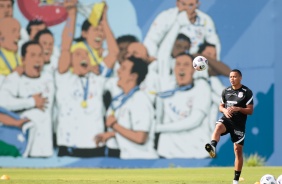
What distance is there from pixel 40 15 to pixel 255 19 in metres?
8.86

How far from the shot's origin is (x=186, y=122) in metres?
30.6

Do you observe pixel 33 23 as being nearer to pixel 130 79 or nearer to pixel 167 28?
pixel 130 79

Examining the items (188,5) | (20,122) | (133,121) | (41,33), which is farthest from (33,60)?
(188,5)

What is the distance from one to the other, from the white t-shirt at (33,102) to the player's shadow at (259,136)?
7.06 m

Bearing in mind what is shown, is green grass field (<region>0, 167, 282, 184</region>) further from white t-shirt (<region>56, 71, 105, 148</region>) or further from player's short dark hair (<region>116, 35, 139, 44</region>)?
player's short dark hair (<region>116, 35, 139, 44</region>)

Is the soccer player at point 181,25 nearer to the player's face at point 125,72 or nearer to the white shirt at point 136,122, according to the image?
the player's face at point 125,72

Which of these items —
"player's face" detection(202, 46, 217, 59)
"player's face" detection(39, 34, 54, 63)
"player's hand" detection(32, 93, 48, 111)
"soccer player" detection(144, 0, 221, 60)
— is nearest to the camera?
"player's face" detection(202, 46, 217, 59)

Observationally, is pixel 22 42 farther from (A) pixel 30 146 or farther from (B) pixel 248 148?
(B) pixel 248 148

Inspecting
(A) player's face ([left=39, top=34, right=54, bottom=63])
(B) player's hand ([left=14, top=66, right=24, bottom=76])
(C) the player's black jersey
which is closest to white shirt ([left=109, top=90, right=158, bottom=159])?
(A) player's face ([left=39, top=34, right=54, bottom=63])

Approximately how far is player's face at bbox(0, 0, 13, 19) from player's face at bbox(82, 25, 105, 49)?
335 centimetres

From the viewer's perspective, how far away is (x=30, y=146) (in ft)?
103

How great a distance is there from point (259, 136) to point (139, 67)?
219 inches

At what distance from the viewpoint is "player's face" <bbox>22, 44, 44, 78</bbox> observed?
104ft

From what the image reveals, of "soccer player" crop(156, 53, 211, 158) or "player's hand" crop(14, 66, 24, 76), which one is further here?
"player's hand" crop(14, 66, 24, 76)
